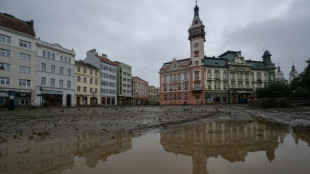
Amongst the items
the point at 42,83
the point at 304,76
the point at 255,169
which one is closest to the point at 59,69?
the point at 42,83

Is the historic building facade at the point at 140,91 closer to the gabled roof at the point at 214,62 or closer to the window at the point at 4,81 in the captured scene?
the gabled roof at the point at 214,62

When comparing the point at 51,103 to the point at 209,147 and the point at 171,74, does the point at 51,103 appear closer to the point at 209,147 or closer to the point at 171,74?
the point at 171,74

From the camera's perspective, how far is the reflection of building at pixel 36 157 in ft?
6.88

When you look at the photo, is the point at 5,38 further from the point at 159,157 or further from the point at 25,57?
the point at 159,157

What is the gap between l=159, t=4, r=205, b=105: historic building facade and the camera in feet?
153

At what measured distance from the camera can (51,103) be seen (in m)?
33.7

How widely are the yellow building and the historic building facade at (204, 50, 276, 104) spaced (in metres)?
32.6

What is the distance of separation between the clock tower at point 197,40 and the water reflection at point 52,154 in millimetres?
46421

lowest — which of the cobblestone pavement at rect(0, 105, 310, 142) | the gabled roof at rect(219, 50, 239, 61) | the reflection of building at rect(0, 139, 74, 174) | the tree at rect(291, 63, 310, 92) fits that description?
the cobblestone pavement at rect(0, 105, 310, 142)

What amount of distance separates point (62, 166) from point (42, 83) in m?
37.1

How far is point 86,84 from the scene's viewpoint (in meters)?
43.4

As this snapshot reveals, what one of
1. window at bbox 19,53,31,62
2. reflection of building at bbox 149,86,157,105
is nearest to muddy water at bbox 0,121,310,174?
window at bbox 19,53,31,62

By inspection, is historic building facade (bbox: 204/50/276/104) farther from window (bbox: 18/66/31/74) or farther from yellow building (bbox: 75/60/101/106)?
window (bbox: 18/66/31/74)

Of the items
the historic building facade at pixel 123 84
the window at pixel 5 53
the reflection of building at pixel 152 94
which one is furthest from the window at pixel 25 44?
the reflection of building at pixel 152 94
